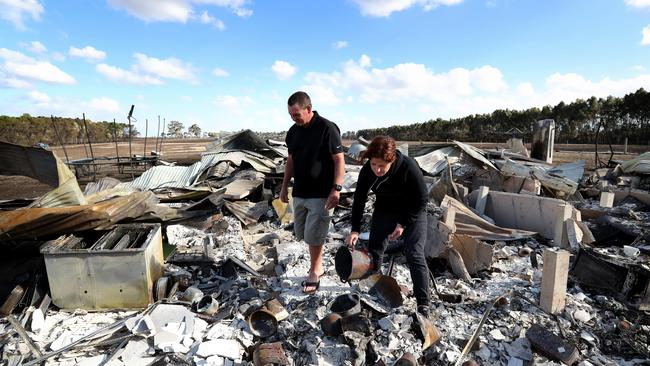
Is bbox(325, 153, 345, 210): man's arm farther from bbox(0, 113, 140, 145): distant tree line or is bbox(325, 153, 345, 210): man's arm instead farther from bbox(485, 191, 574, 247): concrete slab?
bbox(0, 113, 140, 145): distant tree line

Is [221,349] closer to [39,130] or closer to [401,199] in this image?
[401,199]

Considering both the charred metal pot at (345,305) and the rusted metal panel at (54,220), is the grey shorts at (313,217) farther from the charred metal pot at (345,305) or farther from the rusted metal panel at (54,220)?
the rusted metal panel at (54,220)

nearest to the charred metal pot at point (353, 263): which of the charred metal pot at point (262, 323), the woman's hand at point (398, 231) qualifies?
the woman's hand at point (398, 231)

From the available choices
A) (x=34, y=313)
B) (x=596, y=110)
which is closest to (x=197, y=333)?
(x=34, y=313)

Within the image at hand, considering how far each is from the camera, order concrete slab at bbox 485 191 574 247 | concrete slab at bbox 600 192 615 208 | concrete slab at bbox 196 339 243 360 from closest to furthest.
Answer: concrete slab at bbox 196 339 243 360 < concrete slab at bbox 485 191 574 247 < concrete slab at bbox 600 192 615 208

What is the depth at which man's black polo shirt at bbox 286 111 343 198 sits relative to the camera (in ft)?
9.99

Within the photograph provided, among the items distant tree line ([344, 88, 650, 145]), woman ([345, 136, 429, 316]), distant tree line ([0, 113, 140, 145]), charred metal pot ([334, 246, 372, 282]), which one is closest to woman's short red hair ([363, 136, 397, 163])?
woman ([345, 136, 429, 316])

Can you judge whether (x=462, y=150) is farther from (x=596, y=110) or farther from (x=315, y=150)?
(x=596, y=110)

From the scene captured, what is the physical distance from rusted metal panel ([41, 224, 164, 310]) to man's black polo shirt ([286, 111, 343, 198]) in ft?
4.89

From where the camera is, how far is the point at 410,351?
243 centimetres

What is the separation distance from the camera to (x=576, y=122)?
27188 millimetres

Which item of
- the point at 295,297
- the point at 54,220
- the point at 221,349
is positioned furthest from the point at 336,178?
the point at 54,220

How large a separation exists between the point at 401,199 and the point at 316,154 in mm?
827

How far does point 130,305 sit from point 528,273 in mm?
3962
